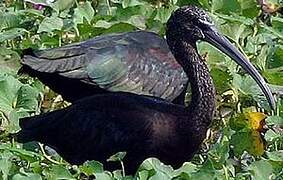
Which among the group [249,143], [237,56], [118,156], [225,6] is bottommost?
[249,143]

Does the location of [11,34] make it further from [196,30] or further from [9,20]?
[196,30]

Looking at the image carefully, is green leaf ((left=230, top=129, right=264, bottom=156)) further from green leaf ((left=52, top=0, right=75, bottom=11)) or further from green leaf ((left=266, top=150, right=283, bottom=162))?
green leaf ((left=52, top=0, right=75, bottom=11))

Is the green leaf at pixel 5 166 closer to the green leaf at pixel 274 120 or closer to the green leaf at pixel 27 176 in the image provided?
the green leaf at pixel 27 176

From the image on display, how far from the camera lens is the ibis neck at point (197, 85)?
20.2ft

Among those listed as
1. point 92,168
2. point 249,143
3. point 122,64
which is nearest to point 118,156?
point 92,168

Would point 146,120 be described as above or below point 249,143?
above

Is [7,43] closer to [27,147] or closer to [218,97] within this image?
[218,97]

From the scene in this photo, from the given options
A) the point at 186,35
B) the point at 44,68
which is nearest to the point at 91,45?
the point at 44,68

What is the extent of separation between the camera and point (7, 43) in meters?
7.79

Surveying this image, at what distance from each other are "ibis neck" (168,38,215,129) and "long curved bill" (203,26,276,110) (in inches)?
4.3

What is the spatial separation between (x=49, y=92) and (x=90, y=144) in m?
1.17

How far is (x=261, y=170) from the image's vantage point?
5.46m

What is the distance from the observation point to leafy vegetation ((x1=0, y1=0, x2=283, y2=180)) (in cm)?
561

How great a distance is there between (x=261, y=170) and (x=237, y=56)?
0.92 metres
